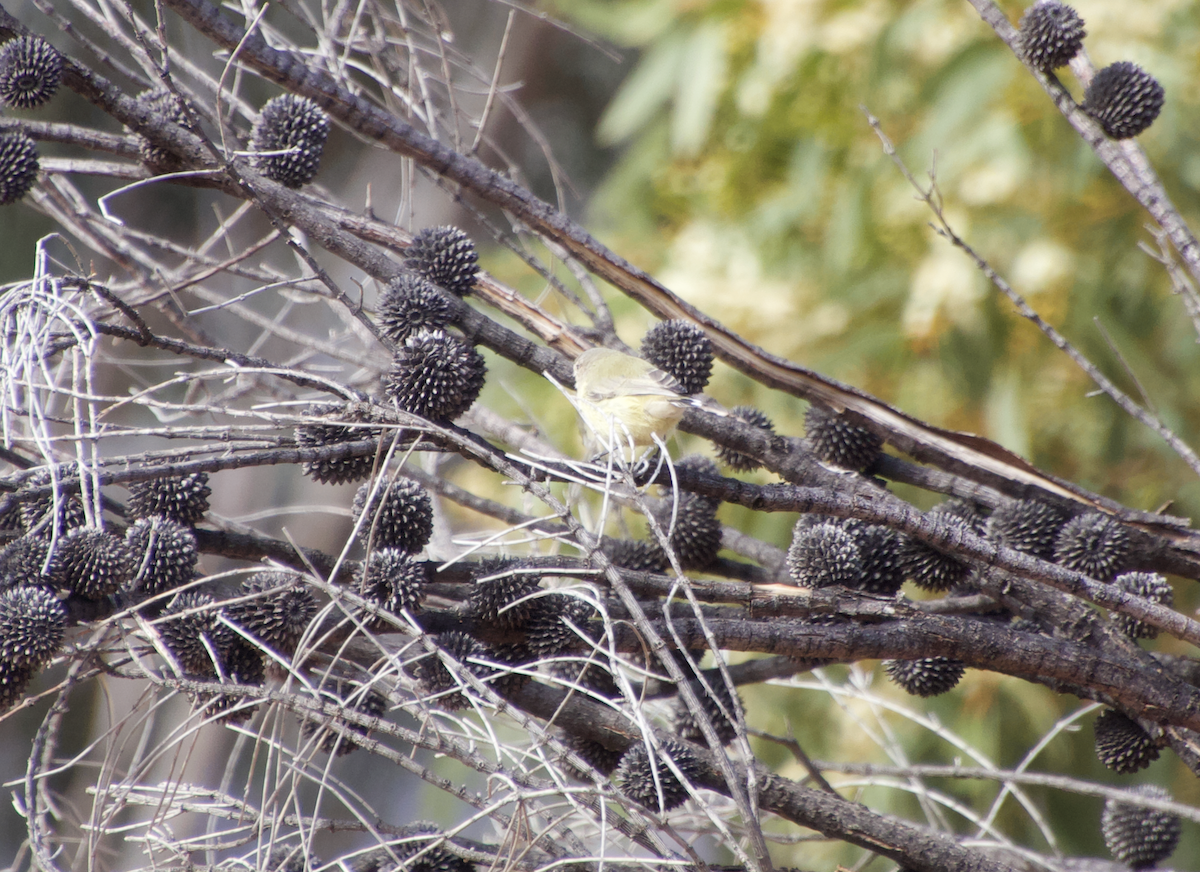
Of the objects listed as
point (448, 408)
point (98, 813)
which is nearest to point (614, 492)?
point (448, 408)

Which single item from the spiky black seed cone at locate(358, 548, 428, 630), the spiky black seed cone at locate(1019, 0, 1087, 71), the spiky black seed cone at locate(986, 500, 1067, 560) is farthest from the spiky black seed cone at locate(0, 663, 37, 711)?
the spiky black seed cone at locate(1019, 0, 1087, 71)

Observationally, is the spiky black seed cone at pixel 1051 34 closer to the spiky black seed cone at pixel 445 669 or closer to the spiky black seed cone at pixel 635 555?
the spiky black seed cone at pixel 635 555

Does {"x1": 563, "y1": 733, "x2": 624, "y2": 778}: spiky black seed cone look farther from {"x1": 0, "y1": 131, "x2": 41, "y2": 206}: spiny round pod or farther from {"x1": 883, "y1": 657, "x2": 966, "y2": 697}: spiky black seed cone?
{"x1": 0, "y1": 131, "x2": 41, "y2": 206}: spiny round pod

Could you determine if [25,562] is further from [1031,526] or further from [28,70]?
[1031,526]

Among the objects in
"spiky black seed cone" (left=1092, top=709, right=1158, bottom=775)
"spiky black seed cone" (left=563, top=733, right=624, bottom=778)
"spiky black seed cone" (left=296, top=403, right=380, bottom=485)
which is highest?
"spiky black seed cone" (left=1092, top=709, right=1158, bottom=775)

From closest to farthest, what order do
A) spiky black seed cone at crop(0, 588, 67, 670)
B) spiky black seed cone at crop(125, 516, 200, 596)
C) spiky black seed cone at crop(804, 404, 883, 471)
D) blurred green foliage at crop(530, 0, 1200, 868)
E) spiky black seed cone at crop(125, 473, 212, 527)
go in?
spiky black seed cone at crop(0, 588, 67, 670) < spiky black seed cone at crop(125, 516, 200, 596) < spiky black seed cone at crop(125, 473, 212, 527) < spiky black seed cone at crop(804, 404, 883, 471) < blurred green foliage at crop(530, 0, 1200, 868)

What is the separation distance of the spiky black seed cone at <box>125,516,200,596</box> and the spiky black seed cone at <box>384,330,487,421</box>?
28 centimetres

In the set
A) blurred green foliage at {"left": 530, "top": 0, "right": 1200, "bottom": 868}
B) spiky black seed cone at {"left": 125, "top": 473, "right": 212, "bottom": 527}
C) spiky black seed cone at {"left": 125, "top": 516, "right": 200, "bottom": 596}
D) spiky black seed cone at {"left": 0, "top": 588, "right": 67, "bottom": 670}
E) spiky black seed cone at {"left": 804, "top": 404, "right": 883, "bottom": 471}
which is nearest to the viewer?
spiky black seed cone at {"left": 0, "top": 588, "right": 67, "bottom": 670}

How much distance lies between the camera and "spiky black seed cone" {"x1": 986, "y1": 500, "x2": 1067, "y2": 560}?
1.32 meters

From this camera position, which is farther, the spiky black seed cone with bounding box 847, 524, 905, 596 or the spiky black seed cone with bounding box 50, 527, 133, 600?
the spiky black seed cone with bounding box 847, 524, 905, 596

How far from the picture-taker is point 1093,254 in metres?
3.17

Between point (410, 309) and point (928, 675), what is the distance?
826mm

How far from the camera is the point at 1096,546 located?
128 cm

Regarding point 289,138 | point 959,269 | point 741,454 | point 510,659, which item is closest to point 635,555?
point 741,454
